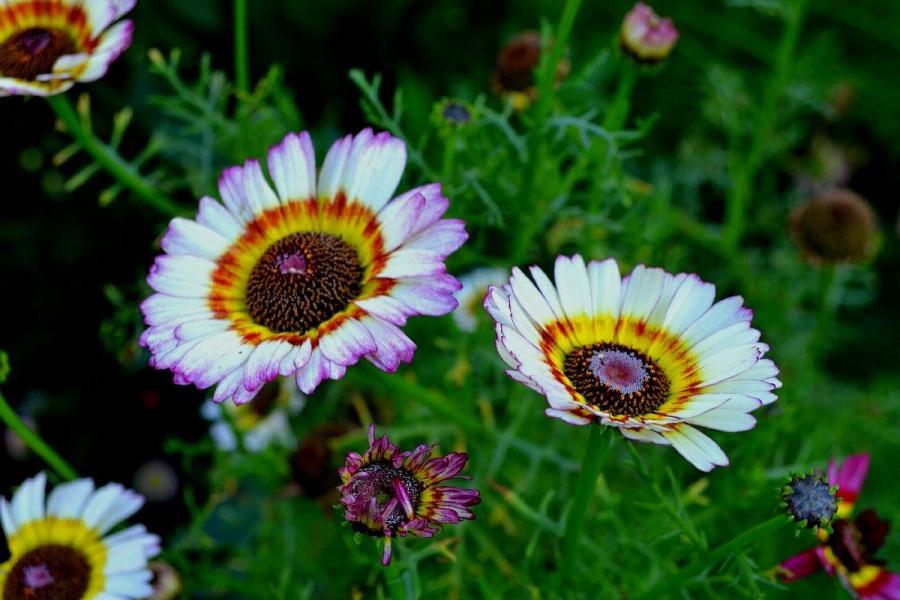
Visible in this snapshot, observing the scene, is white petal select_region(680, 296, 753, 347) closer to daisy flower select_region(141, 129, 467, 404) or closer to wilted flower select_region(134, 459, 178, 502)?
daisy flower select_region(141, 129, 467, 404)

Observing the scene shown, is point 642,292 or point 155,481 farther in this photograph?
point 155,481

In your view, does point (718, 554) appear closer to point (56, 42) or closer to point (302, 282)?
point (302, 282)

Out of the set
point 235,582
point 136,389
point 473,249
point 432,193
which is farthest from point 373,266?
point 136,389

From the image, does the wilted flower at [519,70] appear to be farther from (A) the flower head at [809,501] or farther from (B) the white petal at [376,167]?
(A) the flower head at [809,501]

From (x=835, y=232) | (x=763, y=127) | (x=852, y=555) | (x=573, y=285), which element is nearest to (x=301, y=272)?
(x=573, y=285)

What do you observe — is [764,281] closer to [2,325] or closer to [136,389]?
[136,389]

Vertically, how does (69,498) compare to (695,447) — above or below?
below

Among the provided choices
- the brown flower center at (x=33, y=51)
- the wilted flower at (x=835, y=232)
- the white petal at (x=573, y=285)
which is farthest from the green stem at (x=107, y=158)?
the wilted flower at (x=835, y=232)
